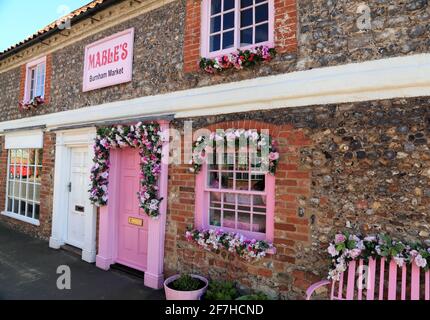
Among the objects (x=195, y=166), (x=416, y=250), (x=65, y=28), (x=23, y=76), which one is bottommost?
(x=416, y=250)

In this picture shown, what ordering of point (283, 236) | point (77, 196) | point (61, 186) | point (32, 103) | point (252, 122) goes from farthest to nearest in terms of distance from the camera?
point (32, 103)
point (61, 186)
point (77, 196)
point (252, 122)
point (283, 236)

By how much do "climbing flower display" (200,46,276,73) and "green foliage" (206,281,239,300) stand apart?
309 centimetres

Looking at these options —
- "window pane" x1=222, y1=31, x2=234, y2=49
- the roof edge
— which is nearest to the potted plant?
"window pane" x1=222, y1=31, x2=234, y2=49

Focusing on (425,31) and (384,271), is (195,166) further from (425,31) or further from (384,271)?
(425,31)

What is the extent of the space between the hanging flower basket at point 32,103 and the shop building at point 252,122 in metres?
0.74

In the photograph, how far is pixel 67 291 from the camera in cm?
497

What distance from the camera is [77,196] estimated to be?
23.6 ft

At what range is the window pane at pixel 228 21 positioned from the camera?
495 cm

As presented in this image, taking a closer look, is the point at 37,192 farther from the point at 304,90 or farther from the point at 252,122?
the point at 304,90

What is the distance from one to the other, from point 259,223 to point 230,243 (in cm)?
50

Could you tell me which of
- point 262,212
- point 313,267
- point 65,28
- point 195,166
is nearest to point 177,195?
point 195,166

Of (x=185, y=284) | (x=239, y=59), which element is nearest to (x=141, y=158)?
(x=185, y=284)

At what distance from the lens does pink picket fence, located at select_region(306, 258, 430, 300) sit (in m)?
3.27

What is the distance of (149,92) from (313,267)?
3.98 metres
